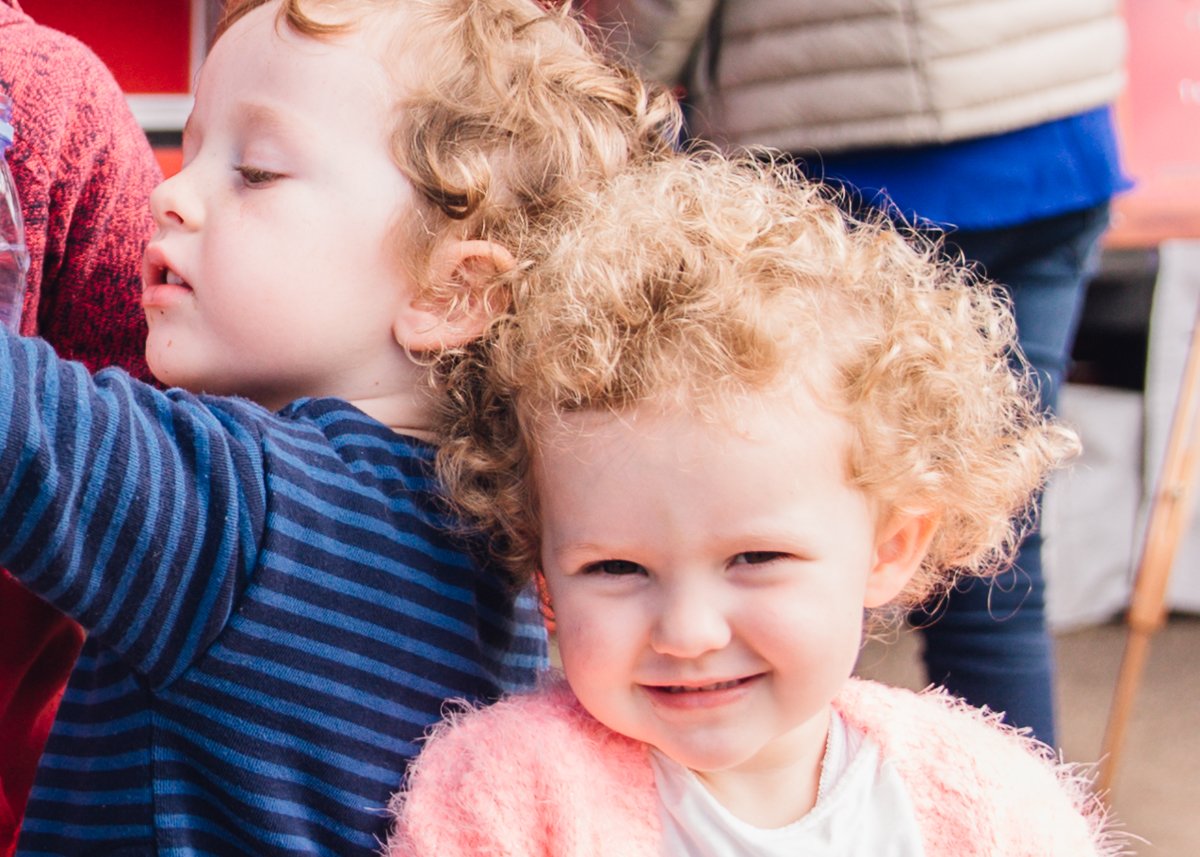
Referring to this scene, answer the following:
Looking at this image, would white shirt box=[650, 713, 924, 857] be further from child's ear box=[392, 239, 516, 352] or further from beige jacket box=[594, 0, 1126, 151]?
beige jacket box=[594, 0, 1126, 151]

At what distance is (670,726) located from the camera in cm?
80

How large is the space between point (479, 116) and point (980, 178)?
0.64m

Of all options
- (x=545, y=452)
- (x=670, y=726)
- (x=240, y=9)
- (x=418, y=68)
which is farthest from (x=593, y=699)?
(x=240, y=9)

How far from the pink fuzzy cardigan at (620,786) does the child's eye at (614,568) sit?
101mm

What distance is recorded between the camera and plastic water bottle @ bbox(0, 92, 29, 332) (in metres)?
0.97

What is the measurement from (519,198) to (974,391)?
14.2 inches

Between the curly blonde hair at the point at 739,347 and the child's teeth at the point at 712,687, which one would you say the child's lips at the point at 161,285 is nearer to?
the curly blonde hair at the point at 739,347

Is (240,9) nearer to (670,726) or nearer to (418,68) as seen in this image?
(418,68)

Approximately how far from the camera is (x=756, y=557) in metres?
0.78

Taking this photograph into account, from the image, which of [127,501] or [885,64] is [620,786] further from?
[885,64]

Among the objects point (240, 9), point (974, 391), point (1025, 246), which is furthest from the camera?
point (1025, 246)

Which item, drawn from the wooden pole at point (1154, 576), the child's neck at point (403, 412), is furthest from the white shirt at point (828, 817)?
the wooden pole at point (1154, 576)

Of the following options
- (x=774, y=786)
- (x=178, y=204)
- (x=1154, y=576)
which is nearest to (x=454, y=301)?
(x=178, y=204)

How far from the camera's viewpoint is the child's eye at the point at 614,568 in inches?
31.2
